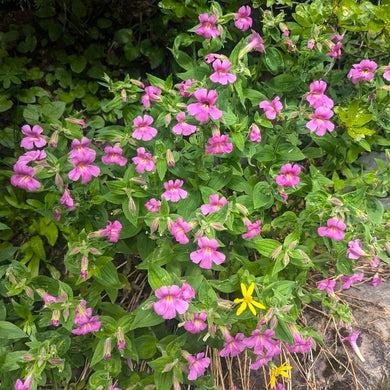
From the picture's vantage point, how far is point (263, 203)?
2025 mm

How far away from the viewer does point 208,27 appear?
2.06 meters

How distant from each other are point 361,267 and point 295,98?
3.00 feet

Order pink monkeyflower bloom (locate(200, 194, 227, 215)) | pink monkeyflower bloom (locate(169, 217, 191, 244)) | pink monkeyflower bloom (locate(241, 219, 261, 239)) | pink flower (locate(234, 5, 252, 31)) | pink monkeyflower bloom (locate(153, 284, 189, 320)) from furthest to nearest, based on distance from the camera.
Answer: pink flower (locate(234, 5, 252, 31)) → pink monkeyflower bloom (locate(241, 219, 261, 239)) → pink monkeyflower bloom (locate(200, 194, 227, 215)) → pink monkeyflower bloom (locate(169, 217, 191, 244)) → pink monkeyflower bloom (locate(153, 284, 189, 320))

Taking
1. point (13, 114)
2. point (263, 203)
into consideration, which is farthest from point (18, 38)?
point (263, 203)

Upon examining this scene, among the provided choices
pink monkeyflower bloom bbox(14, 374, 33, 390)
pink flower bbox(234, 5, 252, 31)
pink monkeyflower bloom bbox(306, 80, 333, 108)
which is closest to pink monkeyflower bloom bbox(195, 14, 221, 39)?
pink flower bbox(234, 5, 252, 31)

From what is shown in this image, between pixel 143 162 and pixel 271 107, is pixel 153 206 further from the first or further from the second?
pixel 271 107

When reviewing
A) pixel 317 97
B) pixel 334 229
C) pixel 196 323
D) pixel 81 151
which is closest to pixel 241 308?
pixel 196 323

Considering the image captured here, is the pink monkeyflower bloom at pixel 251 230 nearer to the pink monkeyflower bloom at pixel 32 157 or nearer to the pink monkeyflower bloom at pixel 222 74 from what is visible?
the pink monkeyflower bloom at pixel 222 74

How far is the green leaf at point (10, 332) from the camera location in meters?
1.78

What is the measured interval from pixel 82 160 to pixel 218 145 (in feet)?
1.67

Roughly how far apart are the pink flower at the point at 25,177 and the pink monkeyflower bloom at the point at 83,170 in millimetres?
140

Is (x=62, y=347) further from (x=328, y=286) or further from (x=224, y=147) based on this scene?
(x=328, y=286)

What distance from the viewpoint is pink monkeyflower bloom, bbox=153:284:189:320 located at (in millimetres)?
1600

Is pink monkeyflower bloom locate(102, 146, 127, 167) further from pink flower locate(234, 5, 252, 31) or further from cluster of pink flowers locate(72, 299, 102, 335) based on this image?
pink flower locate(234, 5, 252, 31)
